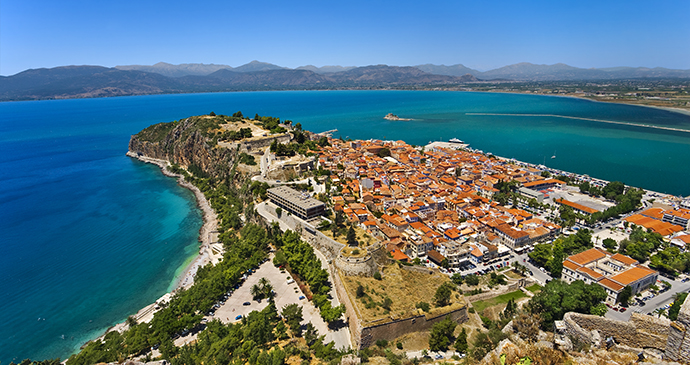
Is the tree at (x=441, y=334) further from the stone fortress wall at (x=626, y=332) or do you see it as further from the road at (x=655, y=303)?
the road at (x=655, y=303)

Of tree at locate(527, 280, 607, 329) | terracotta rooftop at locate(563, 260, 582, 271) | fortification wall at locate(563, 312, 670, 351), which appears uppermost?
fortification wall at locate(563, 312, 670, 351)

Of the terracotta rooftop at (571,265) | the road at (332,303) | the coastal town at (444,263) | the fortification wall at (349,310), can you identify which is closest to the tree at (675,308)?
the coastal town at (444,263)

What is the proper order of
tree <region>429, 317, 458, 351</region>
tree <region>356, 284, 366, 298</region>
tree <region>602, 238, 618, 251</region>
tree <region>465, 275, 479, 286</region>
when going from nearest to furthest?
tree <region>429, 317, 458, 351</region>, tree <region>356, 284, 366, 298</region>, tree <region>465, 275, 479, 286</region>, tree <region>602, 238, 618, 251</region>

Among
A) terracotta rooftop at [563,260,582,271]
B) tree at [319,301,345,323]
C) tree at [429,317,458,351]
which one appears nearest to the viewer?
tree at [429,317,458,351]

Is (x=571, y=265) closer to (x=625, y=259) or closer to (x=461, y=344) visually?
(x=625, y=259)

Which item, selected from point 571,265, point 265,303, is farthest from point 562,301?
point 265,303

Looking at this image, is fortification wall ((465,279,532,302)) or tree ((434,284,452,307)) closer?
tree ((434,284,452,307))

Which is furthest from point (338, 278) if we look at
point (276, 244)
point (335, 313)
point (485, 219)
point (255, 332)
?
point (485, 219)

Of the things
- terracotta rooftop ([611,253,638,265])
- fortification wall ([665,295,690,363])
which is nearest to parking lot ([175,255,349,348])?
fortification wall ([665,295,690,363])

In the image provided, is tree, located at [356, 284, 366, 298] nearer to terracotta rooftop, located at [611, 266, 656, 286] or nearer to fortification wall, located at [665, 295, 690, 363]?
fortification wall, located at [665, 295, 690, 363]
